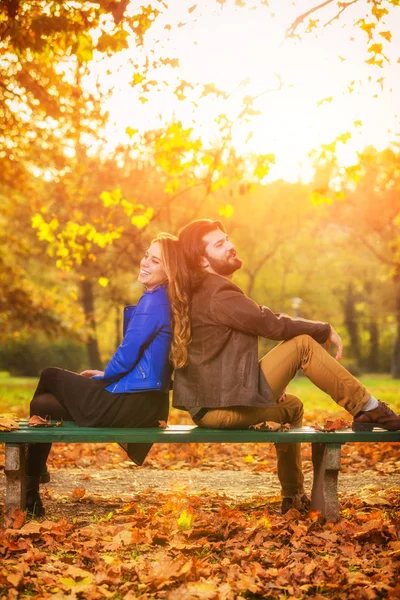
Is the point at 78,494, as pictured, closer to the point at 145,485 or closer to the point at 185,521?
the point at 145,485

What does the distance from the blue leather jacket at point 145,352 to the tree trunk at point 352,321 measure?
4123 centimetres

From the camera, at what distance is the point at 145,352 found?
5133 mm

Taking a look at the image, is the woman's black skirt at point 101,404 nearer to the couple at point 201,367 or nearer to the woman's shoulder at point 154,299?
the couple at point 201,367

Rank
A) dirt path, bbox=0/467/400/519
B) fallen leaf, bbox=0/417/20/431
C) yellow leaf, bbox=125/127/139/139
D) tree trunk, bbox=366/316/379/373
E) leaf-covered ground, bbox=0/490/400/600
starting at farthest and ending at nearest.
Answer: tree trunk, bbox=366/316/379/373 → yellow leaf, bbox=125/127/139/139 → dirt path, bbox=0/467/400/519 → fallen leaf, bbox=0/417/20/431 → leaf-covered ground, bbox=0/490/400/600

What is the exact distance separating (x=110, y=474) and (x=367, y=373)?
40.5 metres

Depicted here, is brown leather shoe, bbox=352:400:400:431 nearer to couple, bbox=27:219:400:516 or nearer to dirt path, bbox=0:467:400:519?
couple, bbox=27:219:400:516

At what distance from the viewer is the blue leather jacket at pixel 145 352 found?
5.09 metres

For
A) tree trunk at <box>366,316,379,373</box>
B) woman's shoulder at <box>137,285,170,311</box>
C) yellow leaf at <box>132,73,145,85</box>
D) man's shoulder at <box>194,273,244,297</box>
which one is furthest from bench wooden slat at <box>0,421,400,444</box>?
tree trunk at <box>366,316,379,373</box>

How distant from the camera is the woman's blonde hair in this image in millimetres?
5094

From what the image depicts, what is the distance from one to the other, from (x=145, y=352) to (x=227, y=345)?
577 mm

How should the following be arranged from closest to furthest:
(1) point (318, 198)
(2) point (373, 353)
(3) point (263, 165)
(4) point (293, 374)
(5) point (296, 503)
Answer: (4) point (293, 374) < (5) point (296, 503) < (3) point (263, 165) < (1) point (318, 198) < (2) point (373, 353)

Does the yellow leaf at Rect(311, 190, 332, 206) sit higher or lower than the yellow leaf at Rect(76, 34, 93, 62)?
lower

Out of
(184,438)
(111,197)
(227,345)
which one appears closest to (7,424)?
(184,438)

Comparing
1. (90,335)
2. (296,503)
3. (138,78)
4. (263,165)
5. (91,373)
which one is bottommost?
(90,335)
